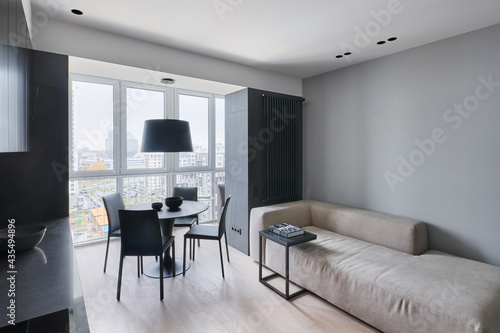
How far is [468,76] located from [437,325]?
7.62 ft

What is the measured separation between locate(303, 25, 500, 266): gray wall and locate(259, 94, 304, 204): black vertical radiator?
18.9 inches

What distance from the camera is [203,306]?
2.41 meters

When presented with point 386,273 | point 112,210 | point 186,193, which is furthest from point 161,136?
point 386,273

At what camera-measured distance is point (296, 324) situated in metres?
2.18

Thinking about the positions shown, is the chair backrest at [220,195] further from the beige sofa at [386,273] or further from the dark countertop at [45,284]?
the dark countertop at [45,284]

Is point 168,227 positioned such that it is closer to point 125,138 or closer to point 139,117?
point 125,138

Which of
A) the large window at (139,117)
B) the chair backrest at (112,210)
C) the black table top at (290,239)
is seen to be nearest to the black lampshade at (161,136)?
the chair backrest at (112,210)

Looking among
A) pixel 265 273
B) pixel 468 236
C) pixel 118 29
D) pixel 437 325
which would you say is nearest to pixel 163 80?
pixel 118 29

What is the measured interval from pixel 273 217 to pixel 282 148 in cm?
118

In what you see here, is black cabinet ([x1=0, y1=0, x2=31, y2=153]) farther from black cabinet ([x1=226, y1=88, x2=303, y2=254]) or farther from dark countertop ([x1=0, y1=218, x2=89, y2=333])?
black cabinet ([x1=226, y1=88, x2=303, y2=254])

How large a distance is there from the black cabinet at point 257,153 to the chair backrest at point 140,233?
1.41 m

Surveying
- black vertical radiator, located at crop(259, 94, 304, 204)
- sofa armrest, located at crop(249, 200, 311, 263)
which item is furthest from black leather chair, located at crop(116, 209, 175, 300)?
black vertical radiator, located at crop(259, 94, 304, 204)

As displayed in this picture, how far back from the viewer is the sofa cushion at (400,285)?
5.60ft

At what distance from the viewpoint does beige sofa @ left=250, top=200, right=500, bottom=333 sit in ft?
5.73
